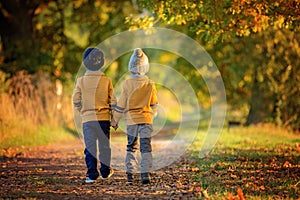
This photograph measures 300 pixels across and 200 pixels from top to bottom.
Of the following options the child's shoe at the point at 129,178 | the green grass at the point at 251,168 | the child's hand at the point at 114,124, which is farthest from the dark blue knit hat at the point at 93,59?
the green grass at the point at 251,168

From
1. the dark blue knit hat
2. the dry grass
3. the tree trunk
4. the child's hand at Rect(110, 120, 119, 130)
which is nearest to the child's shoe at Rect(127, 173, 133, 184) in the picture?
the child's hand at Rect(110, 120, 119, 130)

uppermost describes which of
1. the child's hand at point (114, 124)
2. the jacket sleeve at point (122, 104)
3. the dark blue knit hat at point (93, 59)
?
the dark blue knit hat at point (93, 59)

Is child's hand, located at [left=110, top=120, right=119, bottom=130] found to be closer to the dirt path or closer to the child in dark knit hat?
the child in dark knit hat

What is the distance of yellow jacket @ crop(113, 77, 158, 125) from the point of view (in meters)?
8.80

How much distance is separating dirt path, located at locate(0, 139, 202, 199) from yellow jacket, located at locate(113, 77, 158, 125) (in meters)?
0.99

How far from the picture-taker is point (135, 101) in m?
8.83

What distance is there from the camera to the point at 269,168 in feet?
32.0

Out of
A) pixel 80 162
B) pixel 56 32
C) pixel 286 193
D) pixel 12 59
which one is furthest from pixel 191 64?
pixel 286 193

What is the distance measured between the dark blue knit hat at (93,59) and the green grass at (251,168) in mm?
2314

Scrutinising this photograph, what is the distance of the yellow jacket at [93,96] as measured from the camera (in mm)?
8969

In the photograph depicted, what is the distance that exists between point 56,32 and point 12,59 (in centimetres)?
295

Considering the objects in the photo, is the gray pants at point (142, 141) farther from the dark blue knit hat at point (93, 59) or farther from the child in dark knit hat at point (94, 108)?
the dark blue knit hat at point (93, 59)

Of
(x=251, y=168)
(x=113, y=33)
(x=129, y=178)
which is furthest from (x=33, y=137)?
(x=113, y=33)

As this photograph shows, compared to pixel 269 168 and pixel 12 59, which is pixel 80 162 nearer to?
pixel 269 168
